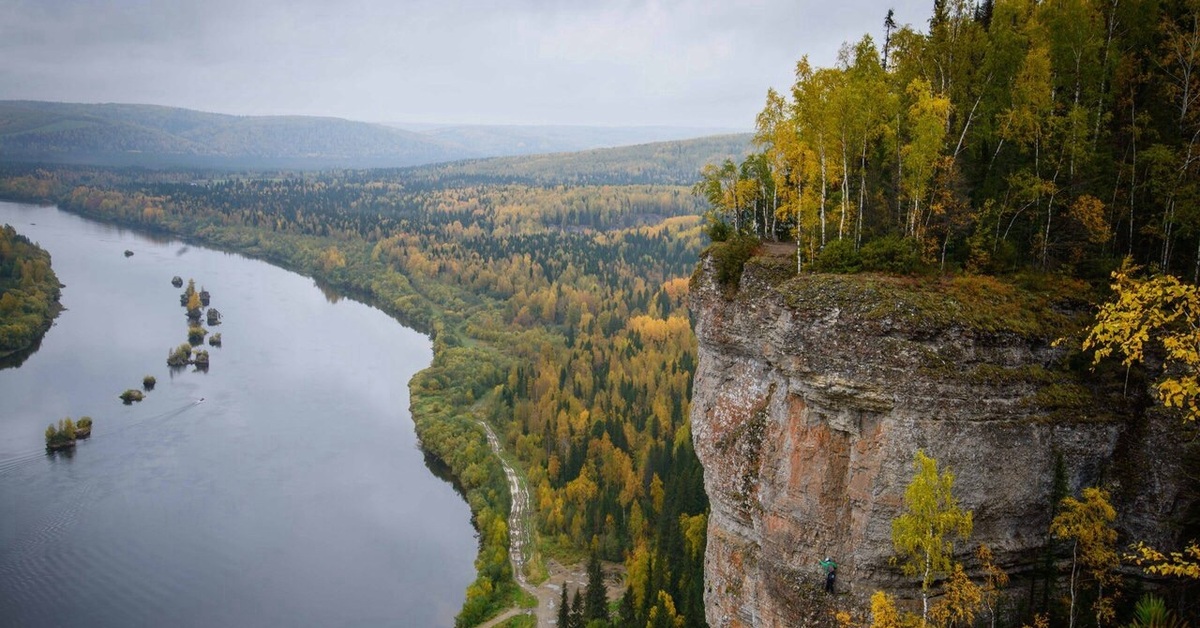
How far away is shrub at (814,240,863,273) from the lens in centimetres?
1844

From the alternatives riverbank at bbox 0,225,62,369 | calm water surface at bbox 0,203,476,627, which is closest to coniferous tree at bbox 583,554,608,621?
calm water surface at bbox 0,203,476,627

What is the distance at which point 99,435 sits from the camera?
60219mm

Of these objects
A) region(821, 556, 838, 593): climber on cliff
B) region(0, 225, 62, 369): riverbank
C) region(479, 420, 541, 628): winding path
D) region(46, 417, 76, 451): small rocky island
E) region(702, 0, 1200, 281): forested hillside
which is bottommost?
region(479, 420, 541, 628): winding path

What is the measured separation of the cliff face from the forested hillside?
274 cm

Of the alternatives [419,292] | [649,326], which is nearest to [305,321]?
[419,292]

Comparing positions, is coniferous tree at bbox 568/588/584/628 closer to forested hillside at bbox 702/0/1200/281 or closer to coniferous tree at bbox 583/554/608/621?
coniferous tree at bbox 583/554/608/621

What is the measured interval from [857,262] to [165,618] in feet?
127

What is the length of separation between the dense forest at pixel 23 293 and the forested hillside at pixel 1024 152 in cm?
9232

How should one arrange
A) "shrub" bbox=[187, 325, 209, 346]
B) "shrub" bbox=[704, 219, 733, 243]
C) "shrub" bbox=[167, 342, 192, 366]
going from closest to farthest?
"shrub" bbox=[704, 219, 733, 243] < "shrub" bbox=[167, 342, 192, 366] < "shrub" bbox=[187, 325, 209, 346]

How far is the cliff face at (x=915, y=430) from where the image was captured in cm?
1570

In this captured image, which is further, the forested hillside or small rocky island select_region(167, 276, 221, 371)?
small rocky island select_region(167, 276, 221, 371)

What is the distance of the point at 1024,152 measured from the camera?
20.5 m

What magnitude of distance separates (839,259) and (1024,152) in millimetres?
6570

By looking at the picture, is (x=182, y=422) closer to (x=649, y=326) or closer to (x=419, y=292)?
(x=649, y=326)
